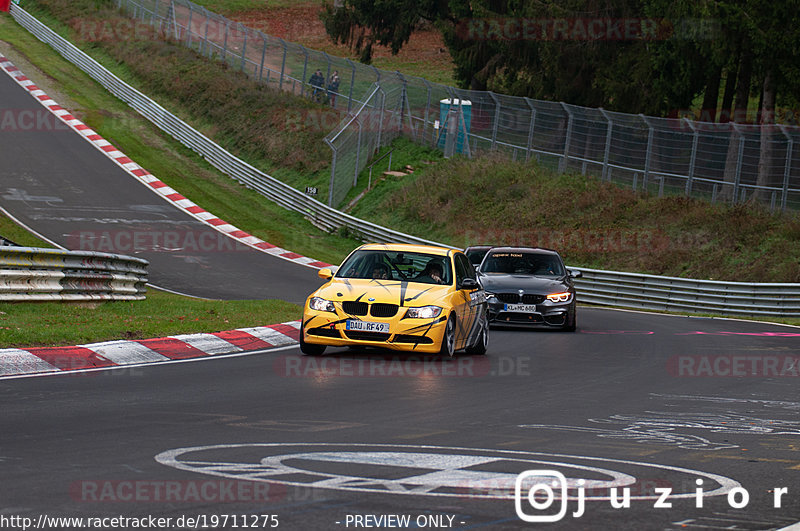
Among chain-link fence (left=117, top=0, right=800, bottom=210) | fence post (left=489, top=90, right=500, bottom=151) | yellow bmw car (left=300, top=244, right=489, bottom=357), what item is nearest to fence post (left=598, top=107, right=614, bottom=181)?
chain-link fence (left=117, top=0, right=800, bottom=210)

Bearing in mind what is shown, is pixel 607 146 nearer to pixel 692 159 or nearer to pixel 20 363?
pixel 692 159

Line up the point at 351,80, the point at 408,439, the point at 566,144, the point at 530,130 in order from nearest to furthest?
the point at 408,439
the point at 566,144
the point at 530,130
the point at 351,80

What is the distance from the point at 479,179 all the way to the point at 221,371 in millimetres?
28752

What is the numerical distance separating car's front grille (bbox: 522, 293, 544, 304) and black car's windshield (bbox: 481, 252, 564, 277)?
3.69 feet

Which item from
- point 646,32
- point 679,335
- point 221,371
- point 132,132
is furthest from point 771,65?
point 132,132

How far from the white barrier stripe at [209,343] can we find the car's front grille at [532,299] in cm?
639

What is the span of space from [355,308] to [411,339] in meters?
0.76

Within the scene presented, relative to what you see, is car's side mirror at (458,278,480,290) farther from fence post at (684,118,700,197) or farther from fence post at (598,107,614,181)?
fence post at (598,107,614,181)

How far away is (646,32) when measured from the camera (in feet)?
121

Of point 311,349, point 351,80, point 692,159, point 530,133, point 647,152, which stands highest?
point 351,80

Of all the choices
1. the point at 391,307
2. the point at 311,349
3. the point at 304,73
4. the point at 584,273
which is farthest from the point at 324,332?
the point at 304,73

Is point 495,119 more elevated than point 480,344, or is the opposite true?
point 495,119

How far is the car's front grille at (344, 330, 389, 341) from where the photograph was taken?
13367 mm

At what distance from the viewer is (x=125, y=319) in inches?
612
